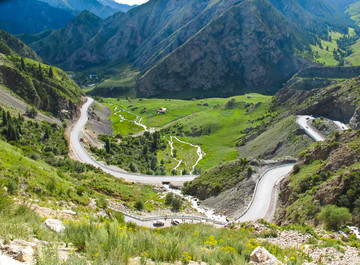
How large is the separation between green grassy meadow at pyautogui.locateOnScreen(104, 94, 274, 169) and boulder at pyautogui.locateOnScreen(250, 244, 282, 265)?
67.8 metres

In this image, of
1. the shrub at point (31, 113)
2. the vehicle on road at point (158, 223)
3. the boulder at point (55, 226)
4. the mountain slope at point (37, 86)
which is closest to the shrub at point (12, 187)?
the boulder at point (55, 226)

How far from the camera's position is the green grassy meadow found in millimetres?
90538

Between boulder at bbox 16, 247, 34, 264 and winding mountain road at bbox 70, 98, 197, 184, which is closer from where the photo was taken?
boulder at bbox 16, 247, 34, 264

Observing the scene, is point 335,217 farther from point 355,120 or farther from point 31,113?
point 31,113

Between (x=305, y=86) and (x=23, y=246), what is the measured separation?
188402 mm

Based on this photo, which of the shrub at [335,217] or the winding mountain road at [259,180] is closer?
the shrub at [335,217]

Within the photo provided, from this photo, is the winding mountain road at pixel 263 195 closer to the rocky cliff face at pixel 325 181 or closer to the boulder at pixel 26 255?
the rocky cliff face at pixel 325 181

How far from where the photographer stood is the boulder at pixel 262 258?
987 cm

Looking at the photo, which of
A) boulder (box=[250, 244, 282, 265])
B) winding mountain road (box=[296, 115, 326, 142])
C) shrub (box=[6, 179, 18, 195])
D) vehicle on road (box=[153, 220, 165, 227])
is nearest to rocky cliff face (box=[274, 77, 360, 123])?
winding mountain road (box=[296, 115, 326, 142])

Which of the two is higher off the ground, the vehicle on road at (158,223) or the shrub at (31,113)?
the shrub at (31,113)

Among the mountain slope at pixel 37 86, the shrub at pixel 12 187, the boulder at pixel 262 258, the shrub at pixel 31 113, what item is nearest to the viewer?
the boulder at pixel 262 258

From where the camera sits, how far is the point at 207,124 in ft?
394

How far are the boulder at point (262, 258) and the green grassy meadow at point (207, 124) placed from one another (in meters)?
67.8

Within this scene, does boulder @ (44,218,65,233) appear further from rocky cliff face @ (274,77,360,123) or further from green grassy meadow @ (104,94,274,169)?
green grassy meadow @ (104,94,274,169)
